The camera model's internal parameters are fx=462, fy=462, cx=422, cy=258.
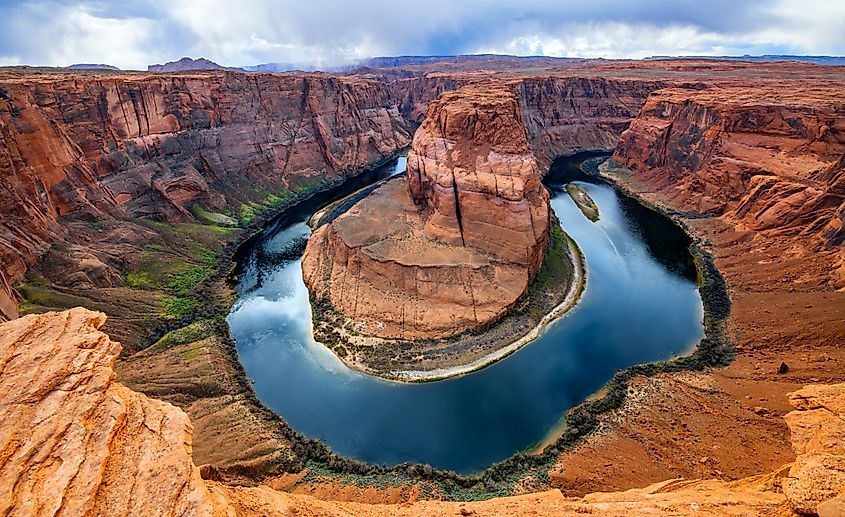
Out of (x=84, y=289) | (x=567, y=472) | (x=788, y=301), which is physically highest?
(x=84, y=289)

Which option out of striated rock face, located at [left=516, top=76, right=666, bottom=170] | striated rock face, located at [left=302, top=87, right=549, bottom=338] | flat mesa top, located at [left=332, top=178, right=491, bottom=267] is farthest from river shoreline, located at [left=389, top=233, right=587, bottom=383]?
striated rock face, located at [left=516, top=76, right=666, bottom=170]

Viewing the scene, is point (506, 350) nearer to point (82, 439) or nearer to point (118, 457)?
point (118, 457)

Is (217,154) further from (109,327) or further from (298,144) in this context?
(109,327)

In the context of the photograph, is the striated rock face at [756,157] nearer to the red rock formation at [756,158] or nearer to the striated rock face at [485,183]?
the red rock formation at [756,158]

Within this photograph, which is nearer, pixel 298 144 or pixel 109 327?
pixel 109 327

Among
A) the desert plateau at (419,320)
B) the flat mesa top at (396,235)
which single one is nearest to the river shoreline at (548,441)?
the desert plateau at (419,320)

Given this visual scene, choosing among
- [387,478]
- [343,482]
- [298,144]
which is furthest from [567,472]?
[298,144]

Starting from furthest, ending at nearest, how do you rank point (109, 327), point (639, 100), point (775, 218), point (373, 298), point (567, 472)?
point (639, 100) < point (775, 218) < point (373, 298) < point (109, 327) < point (567, 472)
